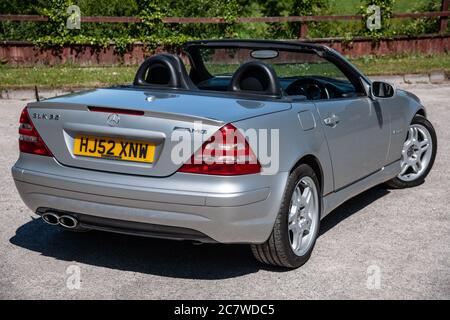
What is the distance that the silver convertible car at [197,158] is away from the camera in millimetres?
4500

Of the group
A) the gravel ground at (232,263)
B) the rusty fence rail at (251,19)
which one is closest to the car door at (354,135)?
the gravel ground at (232,263)

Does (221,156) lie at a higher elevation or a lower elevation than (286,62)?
lower

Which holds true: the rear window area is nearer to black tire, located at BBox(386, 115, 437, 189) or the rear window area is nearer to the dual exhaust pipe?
black tire, located at BBox(386, 115, 437, 189)

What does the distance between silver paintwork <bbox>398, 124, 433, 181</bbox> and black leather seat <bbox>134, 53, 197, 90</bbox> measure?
106 inches

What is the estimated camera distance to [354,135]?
19.0 ft

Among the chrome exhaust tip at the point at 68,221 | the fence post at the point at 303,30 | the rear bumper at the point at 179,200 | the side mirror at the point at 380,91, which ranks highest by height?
the side mirror at the point at 380,91

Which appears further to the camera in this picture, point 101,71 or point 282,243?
point 101,71

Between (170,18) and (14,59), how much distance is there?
3679mm

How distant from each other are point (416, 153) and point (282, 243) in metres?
3.04

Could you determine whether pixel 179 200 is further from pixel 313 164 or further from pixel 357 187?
pixel 357 187

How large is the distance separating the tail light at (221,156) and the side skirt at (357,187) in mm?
1213

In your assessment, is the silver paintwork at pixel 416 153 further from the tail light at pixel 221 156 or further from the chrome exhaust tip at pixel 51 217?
the chrome exhaust tip at pixel 51 217

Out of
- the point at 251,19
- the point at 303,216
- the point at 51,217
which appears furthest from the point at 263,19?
the point at 51,217
